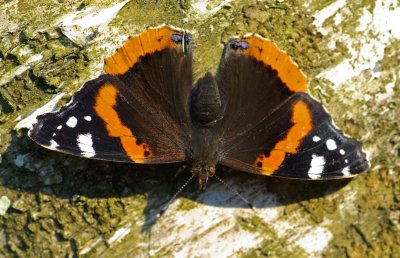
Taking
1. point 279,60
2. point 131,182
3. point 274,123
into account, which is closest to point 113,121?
point 131,182

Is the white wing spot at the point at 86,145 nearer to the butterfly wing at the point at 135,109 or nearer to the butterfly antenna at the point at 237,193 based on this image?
the butterfly wing at the point at 135,109

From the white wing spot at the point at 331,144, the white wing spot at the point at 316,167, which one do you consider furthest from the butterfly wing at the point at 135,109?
the white wing spot at the point at 331,144

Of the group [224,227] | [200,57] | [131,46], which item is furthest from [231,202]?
[131,46]

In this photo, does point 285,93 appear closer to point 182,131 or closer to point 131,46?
point 182,131

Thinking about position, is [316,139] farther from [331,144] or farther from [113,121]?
[113,121]

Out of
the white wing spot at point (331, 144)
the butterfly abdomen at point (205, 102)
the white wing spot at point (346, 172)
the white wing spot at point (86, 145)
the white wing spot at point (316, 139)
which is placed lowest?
the white wing spot at point (346, 172)

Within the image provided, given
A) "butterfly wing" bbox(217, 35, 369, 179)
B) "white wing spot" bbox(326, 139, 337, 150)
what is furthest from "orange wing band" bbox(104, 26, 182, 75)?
"white wing spot" bbox(326, 139, 337, 150)
